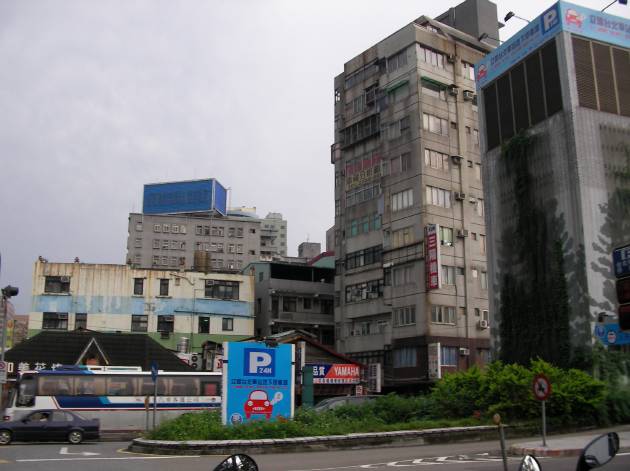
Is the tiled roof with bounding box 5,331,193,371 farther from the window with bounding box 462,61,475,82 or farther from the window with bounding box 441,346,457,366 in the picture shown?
the window with bounding box 462,61,475,82

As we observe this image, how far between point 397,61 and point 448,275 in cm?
1805

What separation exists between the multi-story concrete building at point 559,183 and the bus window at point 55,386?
2146 cm

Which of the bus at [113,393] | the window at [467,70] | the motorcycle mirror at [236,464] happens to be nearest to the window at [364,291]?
the window at [467,70]

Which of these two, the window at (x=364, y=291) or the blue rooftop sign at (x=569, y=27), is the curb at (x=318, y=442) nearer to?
the blue rooftop sign at (x=569, y=27)

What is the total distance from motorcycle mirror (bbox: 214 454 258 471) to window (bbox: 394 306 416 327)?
45.4 m

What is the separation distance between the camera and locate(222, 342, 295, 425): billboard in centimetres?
2130

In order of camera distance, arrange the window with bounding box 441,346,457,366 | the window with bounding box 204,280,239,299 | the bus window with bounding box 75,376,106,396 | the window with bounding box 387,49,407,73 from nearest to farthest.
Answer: the bus window with bounding box 75,376,106,396
the window with bounding box 441,346,457,366
the window with bounding box 387,49,407,73
the window with bounding box 204,280,239,299

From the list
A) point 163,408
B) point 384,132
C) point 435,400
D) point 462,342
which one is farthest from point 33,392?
point 384,132

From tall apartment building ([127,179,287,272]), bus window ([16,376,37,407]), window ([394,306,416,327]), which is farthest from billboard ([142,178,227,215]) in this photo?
bus window ([16,376,37,407])

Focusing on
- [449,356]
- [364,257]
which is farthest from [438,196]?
[449,356]

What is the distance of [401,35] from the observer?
55.6 meters

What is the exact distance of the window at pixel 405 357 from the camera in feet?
162

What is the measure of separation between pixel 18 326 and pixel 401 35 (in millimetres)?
69362

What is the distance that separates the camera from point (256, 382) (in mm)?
21734
